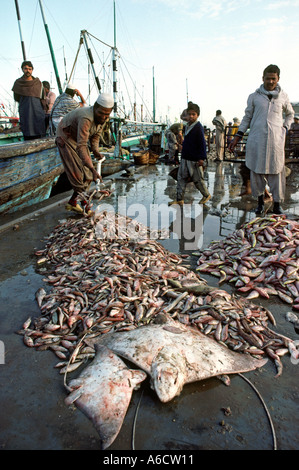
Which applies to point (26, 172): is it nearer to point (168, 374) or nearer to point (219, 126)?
point (168, 374)

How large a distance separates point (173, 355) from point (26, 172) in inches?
262

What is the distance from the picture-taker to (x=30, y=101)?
9.11 metres

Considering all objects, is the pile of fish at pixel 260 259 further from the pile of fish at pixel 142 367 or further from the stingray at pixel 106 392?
the stingray at pixel 106 392

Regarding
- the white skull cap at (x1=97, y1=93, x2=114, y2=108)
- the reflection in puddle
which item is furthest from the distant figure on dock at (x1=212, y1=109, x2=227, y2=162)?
the white skull cap at (x1=97, y1=93, x2=114, y2=108)

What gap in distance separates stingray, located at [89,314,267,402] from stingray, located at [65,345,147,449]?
132 mm

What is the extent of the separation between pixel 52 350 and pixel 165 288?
159 centimetres

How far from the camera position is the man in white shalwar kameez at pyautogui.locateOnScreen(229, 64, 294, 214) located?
20.7 ft

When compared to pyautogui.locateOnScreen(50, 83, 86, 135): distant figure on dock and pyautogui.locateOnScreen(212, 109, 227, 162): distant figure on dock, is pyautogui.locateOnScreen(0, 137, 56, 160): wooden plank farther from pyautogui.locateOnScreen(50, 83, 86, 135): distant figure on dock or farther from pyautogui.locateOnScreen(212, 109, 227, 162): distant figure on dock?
pyautogui.locateOnScreen(212, 109, 227, 162): distant figure on dock

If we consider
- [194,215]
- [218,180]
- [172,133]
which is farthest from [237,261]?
[172,133]

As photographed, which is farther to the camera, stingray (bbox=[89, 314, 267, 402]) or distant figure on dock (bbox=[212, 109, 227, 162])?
distant figure on dock (bbox=[212, 109, 227, 162])

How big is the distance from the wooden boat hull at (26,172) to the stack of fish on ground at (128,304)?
9.53ft

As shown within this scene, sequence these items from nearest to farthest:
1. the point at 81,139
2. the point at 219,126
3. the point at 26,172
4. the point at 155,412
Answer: the point at 155,412 → the point at 81,139 → the point at 26,172 → the point at 219,126

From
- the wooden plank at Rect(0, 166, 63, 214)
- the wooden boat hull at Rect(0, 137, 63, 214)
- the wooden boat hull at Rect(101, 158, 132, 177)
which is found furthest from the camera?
the wooden boat hull at Rect(101, 158, 132, 177)

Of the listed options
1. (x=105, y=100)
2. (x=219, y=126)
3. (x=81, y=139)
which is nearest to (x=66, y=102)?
(x=81, y=139)
